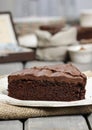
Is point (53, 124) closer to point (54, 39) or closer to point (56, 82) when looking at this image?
point (56, 82)

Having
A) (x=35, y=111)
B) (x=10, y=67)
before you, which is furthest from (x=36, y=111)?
(x=10, y=67)

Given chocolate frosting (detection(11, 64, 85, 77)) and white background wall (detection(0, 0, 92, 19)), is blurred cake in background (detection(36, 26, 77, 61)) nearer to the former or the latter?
chocolate frosting (detection(11, 64, 85, 77))

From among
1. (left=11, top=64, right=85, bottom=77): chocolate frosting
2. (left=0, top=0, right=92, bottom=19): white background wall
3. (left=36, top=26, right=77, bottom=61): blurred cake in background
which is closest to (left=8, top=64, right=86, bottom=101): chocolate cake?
(left=11, top=64, right=85, bottom=77): chocolate frosting

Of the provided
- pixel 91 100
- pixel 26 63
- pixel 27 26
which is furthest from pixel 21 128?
pixel 27 26

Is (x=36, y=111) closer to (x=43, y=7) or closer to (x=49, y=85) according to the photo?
(x=49, y=85)

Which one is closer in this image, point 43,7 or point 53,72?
point 53,72

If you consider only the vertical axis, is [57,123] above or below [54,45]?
above
